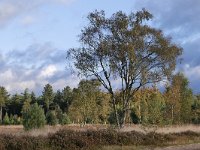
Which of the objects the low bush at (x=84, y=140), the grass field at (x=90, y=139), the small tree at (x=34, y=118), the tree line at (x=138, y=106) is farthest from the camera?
the small tree at (x=34, y=118)

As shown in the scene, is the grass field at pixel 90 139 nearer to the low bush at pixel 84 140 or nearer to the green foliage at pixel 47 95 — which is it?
the low bush at pixel 84 140

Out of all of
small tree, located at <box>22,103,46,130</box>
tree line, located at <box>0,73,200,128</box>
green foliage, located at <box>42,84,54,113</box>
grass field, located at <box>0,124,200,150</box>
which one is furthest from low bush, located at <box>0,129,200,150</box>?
green foliage, located at <box>42,84,54,113</box>

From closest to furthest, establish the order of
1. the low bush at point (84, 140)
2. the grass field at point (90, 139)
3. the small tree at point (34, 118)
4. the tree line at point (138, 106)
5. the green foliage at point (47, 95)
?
1. the low bush at point (84, 140)
2. the grass field at point (90, 139)
3. the tree line at point (138, 106)
4. the small tree at point (34, 118)
5. the green foliage at point (47, 95)

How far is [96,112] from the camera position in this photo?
6675cm

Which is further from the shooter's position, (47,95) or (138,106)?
(47,95)

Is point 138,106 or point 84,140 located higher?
point 138,106

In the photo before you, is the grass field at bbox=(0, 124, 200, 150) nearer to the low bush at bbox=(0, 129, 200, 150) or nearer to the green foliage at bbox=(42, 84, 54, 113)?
the low bush at bbox=(0, 129, 200, 150)

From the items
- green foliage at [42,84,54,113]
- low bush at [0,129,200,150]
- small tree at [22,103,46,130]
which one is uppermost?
green foliage at [42,84,54,113]

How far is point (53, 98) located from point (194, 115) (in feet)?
254

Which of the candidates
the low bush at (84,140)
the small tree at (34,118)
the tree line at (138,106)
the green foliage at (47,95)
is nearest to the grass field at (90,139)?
the low bush at (84,140)

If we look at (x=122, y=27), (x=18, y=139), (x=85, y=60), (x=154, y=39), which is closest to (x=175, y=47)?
(x=154, y=39)

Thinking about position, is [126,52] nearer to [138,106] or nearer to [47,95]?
[138,106]

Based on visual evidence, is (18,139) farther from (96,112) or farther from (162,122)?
(96,112)

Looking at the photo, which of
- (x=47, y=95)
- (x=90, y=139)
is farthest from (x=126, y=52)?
(x=47, y=95)
